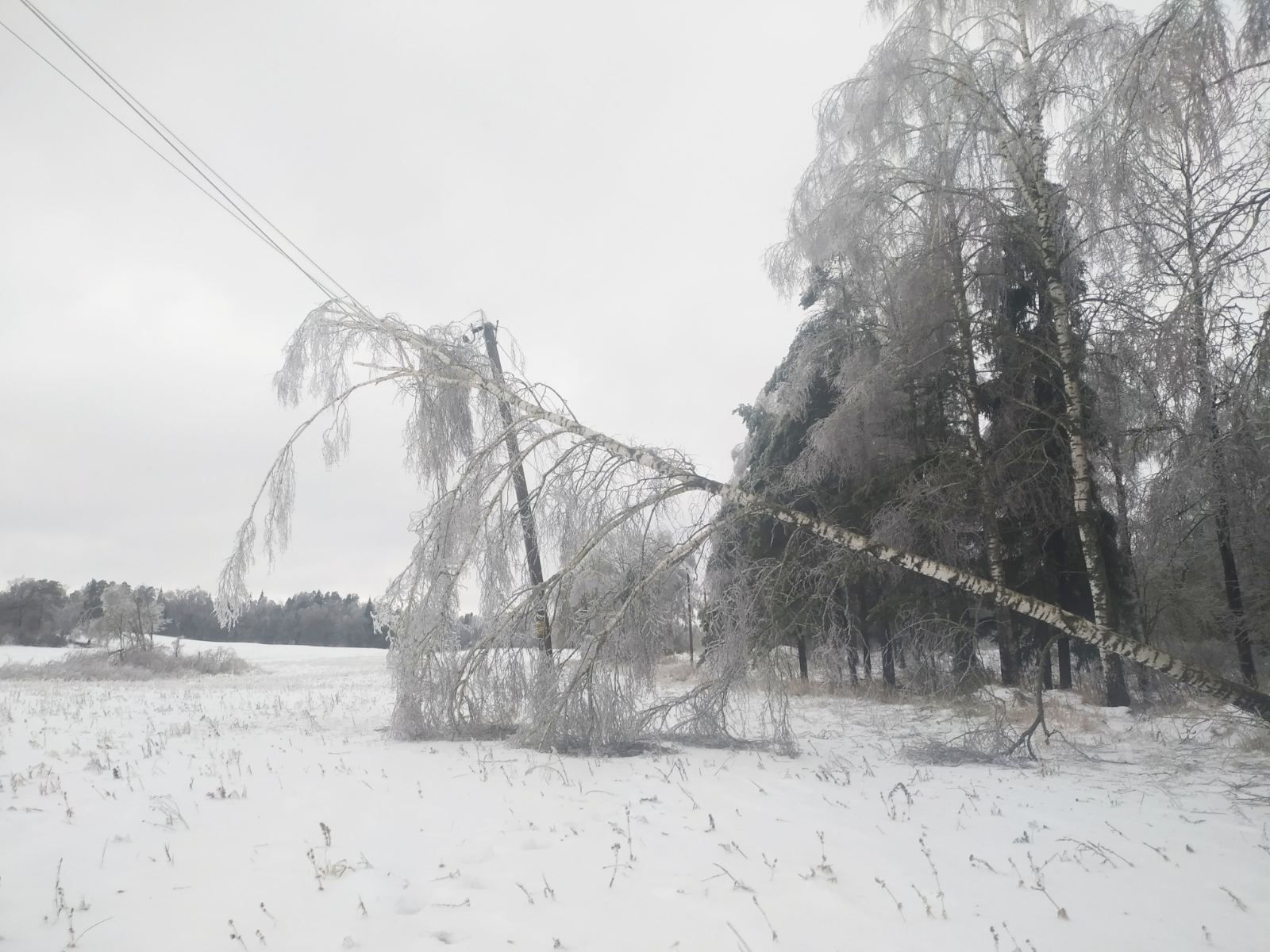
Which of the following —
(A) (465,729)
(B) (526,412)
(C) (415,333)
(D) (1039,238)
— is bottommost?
(A) (465,729)

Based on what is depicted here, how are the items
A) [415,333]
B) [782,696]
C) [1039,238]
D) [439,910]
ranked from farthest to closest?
[415,333], [1039,238], [782,696], [439,910]

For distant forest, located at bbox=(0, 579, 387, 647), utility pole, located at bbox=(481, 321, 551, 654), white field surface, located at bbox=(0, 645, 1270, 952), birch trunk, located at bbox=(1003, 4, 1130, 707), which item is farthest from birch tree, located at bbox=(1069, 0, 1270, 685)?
distant forest, located at bbox=(0, 579, 387, 647)

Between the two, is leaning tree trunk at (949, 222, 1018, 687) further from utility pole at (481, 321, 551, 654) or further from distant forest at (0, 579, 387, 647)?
distant forest at (0, 579, 387, 647)

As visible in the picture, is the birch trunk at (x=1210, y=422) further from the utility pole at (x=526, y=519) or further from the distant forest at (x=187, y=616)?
the distant forest at (x=187, y=616)

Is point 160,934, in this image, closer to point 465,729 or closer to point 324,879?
point 324,879

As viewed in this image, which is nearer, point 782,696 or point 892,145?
point 782,696

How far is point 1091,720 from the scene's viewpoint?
28.0ft

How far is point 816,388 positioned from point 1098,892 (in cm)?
1016

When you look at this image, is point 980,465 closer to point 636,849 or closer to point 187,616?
point 636,849

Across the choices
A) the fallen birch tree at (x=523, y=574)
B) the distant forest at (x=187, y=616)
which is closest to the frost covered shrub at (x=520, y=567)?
the fallen birch tree at (x=523, y=574)

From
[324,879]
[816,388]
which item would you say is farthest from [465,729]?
[816,388]

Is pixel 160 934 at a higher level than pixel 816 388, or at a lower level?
A: lower

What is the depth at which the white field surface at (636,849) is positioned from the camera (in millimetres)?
3098

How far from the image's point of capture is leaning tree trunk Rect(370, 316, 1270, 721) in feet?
18.2
